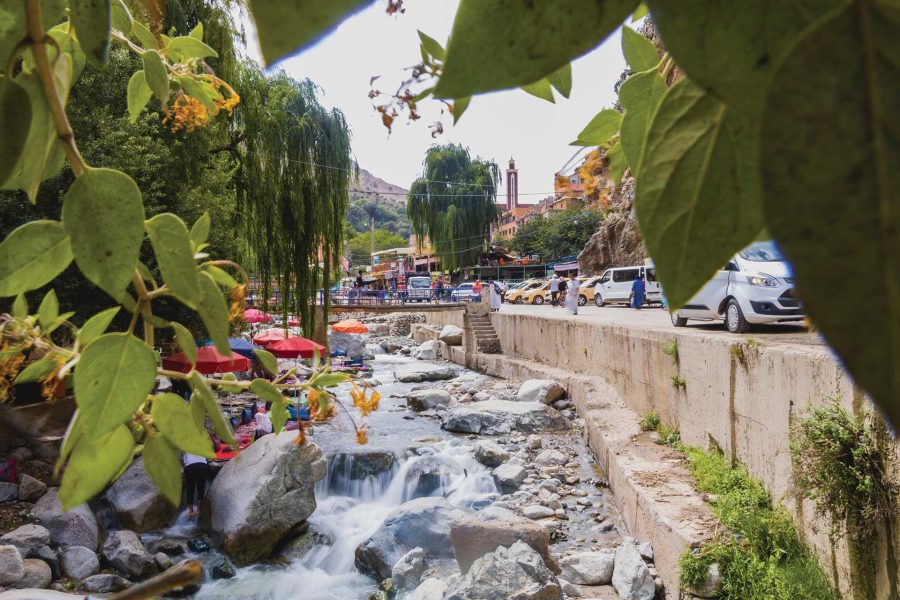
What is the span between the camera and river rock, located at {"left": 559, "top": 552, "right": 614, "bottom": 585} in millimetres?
5543

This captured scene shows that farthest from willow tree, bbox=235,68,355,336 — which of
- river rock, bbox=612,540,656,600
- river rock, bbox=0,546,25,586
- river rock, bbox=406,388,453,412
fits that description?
river rock, bbox=612,540,656,600

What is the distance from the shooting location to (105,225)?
282 mm

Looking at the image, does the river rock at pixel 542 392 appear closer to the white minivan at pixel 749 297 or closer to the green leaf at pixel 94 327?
the white minivan at pixel 749 297

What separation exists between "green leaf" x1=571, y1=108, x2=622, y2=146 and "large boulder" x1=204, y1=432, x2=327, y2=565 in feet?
23.0

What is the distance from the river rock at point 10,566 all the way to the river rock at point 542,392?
27.9 ft

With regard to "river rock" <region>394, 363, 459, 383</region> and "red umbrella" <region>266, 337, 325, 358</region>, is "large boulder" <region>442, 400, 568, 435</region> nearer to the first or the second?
"red umbrella" <region>266, 337, 325, 358</region>

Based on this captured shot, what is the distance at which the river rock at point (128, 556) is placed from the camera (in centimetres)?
625

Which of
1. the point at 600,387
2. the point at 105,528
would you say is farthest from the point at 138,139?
the point at 600,387

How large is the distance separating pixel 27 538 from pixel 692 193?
7435 millimetres

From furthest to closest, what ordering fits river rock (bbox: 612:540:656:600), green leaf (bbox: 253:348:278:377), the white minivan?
the white minivan
river rock (bbox: 612:540:656:600)
green leaf (bbox: 253:348:278:377)

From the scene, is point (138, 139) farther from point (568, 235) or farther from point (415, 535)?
point (568, 235)

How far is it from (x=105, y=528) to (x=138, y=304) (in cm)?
812

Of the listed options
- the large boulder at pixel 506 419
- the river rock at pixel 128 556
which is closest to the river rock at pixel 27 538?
the river rock at pixel 128 556

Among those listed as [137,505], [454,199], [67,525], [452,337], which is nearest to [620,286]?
[452,337]
